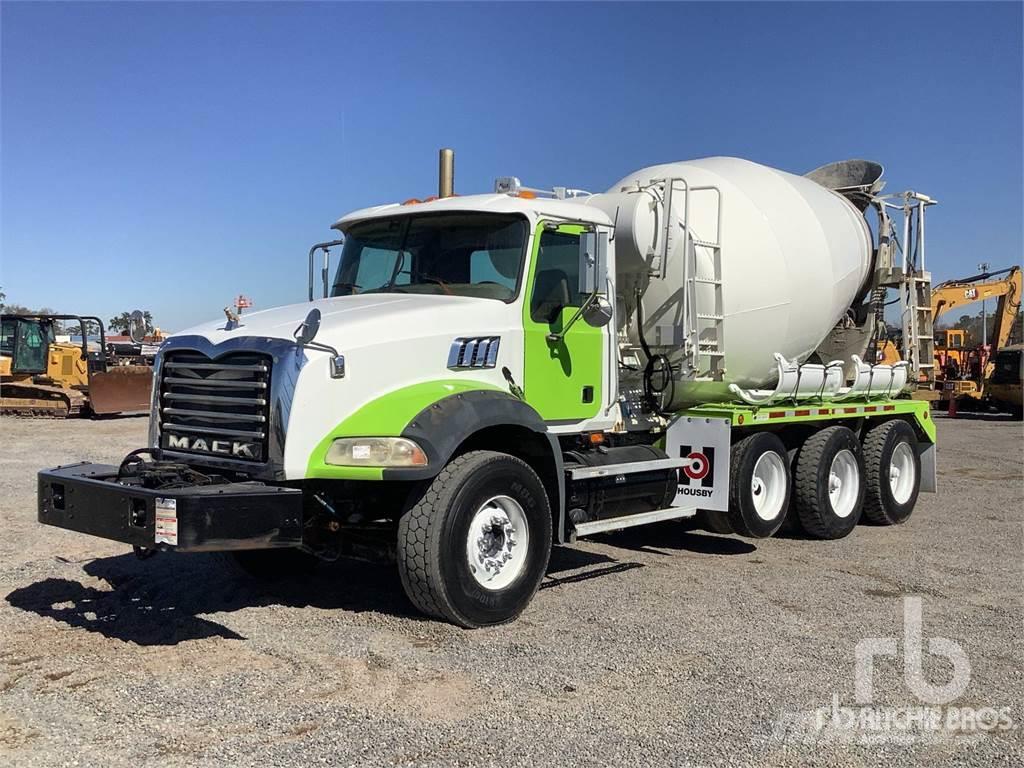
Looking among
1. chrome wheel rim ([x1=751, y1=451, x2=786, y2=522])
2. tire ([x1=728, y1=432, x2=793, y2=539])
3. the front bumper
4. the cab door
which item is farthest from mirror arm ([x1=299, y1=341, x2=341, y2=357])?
chrome wheel rim ([x1=751, y1=451, x2=786, y2=522])

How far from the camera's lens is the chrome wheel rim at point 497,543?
255 inches

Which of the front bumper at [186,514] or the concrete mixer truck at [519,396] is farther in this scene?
the concrete mixer truck at [519,396]

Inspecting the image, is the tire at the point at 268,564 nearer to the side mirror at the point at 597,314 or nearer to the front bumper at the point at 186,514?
the front bumper at the point at 186,514

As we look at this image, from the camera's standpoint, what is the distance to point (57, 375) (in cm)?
2564

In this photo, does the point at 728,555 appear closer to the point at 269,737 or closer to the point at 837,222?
the point at 837,222

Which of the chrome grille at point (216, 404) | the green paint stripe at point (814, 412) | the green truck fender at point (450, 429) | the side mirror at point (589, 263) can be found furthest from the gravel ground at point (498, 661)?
the side mirror at point (589, 263)

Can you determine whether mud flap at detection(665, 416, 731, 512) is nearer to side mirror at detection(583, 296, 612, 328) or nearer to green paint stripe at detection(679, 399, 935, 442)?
green paint stripe at detection(679, 399, 935, 442)

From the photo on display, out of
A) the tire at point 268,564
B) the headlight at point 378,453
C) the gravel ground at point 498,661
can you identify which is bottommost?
the gravel ground at point 498,661

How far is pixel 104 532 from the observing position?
19.0ft

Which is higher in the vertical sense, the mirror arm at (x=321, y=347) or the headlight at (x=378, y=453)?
the mirror arm at (x=321, y=347)

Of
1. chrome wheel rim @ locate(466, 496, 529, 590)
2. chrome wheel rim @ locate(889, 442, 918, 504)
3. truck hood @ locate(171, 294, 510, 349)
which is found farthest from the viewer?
chrome wheel rim @ locate(889, 442, 918, 504)

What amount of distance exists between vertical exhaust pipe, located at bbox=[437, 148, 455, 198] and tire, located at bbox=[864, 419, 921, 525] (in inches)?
224

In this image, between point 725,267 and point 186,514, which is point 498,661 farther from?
point 725,267

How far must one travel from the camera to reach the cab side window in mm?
7363
